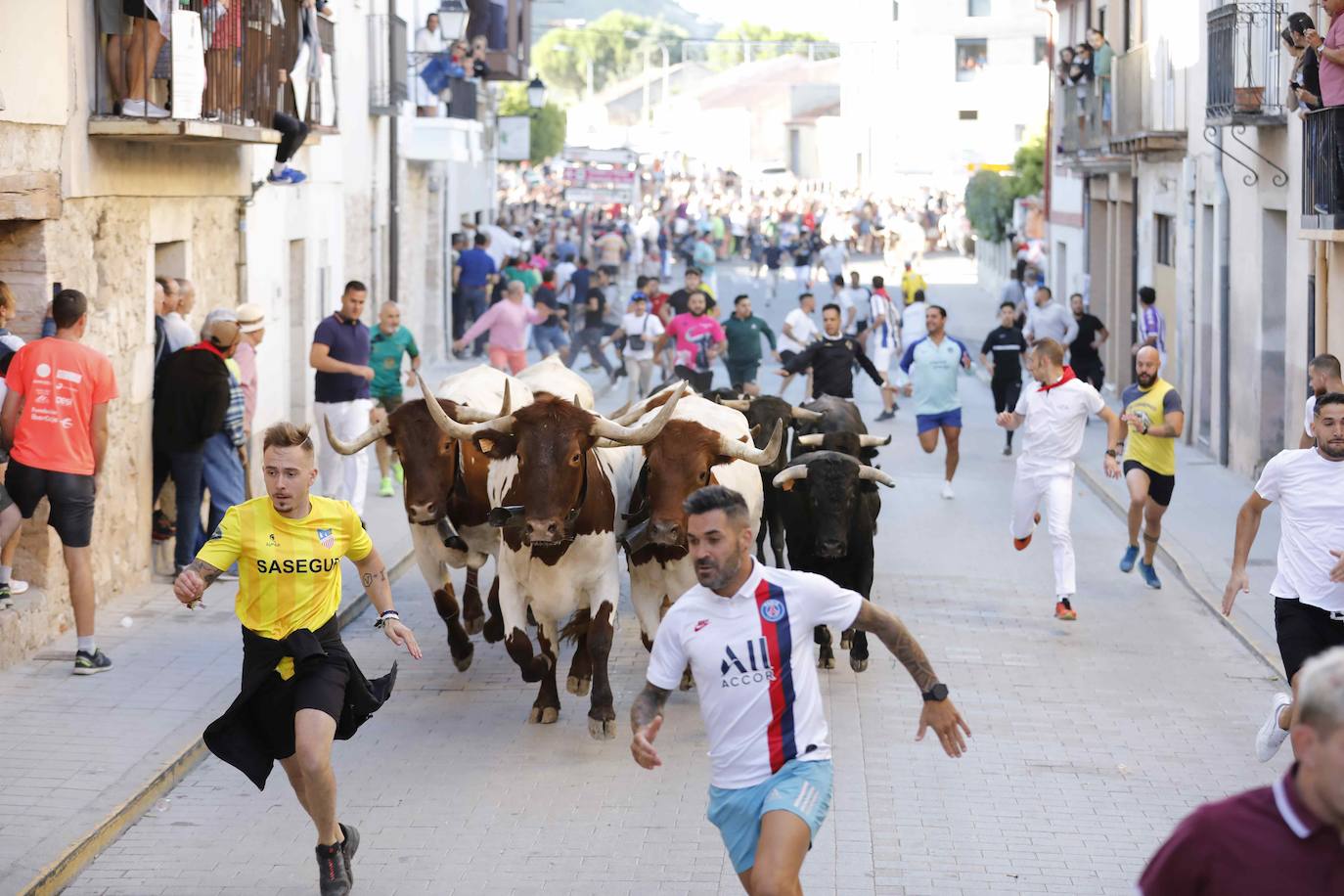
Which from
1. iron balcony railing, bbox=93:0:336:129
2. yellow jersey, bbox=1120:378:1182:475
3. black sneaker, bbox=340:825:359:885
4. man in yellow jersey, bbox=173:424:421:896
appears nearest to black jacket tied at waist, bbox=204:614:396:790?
man in yellow jersey, bbox=173:424:421:896

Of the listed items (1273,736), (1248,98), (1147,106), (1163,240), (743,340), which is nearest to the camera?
(1273,736)

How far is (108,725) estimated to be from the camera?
32.4ft

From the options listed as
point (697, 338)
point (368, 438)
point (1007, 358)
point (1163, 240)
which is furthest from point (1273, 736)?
point (1163, 240)

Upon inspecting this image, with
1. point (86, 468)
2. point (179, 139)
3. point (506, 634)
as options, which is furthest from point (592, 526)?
point (179, 139)

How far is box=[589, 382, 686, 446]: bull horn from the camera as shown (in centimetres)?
980

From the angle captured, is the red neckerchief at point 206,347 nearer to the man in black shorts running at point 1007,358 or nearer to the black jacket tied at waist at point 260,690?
the black jacket tied at waist at point 260,690

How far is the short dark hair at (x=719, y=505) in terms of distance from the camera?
234 inches

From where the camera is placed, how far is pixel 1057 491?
1316 centimetres

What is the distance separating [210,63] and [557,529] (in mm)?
6607

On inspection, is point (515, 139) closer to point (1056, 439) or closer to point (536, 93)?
point (536, 93)

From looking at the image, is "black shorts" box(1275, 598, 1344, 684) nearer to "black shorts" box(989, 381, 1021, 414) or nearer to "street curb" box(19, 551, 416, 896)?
"street curb" box(19, 551, 416, 896)

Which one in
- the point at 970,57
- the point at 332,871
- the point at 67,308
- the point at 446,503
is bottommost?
the point at 332,871

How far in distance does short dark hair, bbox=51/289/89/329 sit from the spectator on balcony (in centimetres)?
1835

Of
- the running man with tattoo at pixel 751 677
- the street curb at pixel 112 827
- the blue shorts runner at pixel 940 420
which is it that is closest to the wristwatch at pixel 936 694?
the running man with tattoo at pixel 751 677
